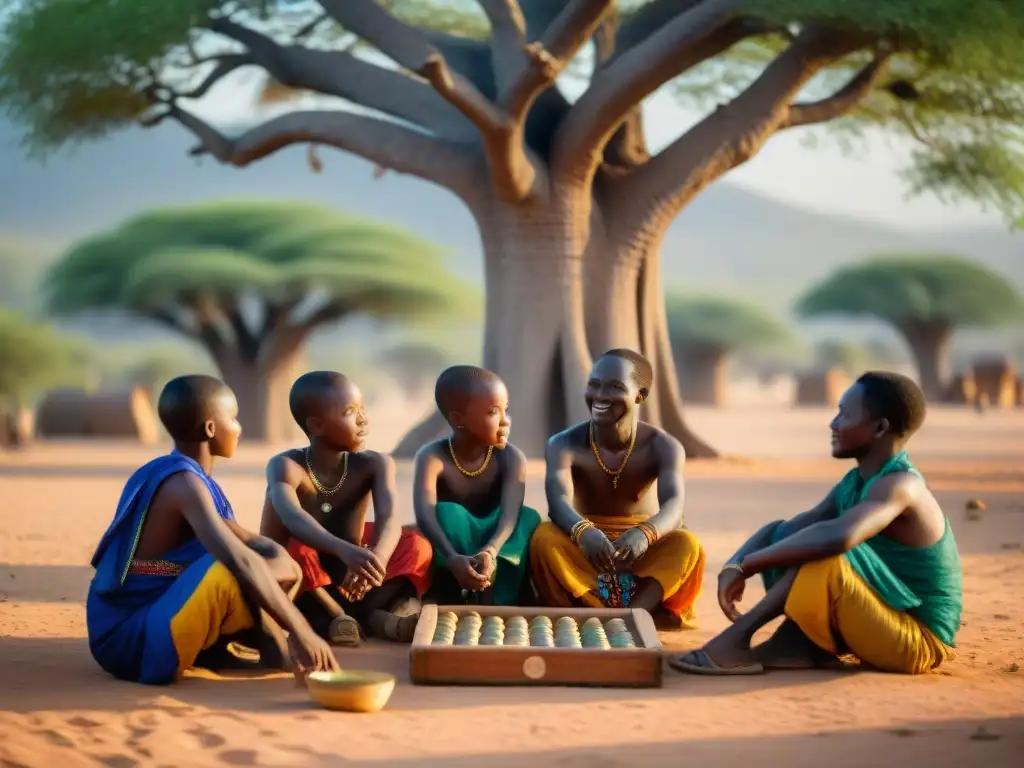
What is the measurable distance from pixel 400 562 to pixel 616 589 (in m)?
0.88

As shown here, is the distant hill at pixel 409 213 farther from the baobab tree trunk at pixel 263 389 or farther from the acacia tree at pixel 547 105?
the acacia tree at pixel 547 105

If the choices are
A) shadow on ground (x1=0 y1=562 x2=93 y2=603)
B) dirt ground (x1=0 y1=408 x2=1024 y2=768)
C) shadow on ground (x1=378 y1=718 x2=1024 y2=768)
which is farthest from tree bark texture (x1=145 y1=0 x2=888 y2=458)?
shadow on ground (x1=378 y1=718 x2=1024 y2=768)

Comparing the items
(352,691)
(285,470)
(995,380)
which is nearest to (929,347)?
(995,380)

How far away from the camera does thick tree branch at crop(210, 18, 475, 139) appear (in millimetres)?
14078

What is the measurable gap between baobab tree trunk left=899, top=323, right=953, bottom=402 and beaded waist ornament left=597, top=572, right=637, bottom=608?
38.3 meters

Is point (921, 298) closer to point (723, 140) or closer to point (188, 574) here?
point (723, 140)

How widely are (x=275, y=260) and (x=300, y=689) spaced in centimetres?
2522

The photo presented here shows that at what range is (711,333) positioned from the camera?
5350 cm

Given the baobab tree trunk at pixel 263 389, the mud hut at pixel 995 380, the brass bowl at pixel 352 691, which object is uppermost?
the mud hut at pixel 995 380

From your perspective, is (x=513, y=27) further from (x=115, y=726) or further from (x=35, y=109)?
(x=115, y=726)

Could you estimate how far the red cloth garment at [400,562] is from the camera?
5.07 m

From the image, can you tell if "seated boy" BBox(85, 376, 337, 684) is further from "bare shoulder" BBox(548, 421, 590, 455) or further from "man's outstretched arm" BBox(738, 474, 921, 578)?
"man's outstretched arm" BBox(738, 474, 921, 578)

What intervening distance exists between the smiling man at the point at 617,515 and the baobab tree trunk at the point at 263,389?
61.0 feet

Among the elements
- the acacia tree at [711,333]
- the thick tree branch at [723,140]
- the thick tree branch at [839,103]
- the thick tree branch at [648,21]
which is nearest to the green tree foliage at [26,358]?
the acacia tree at [711,333]
